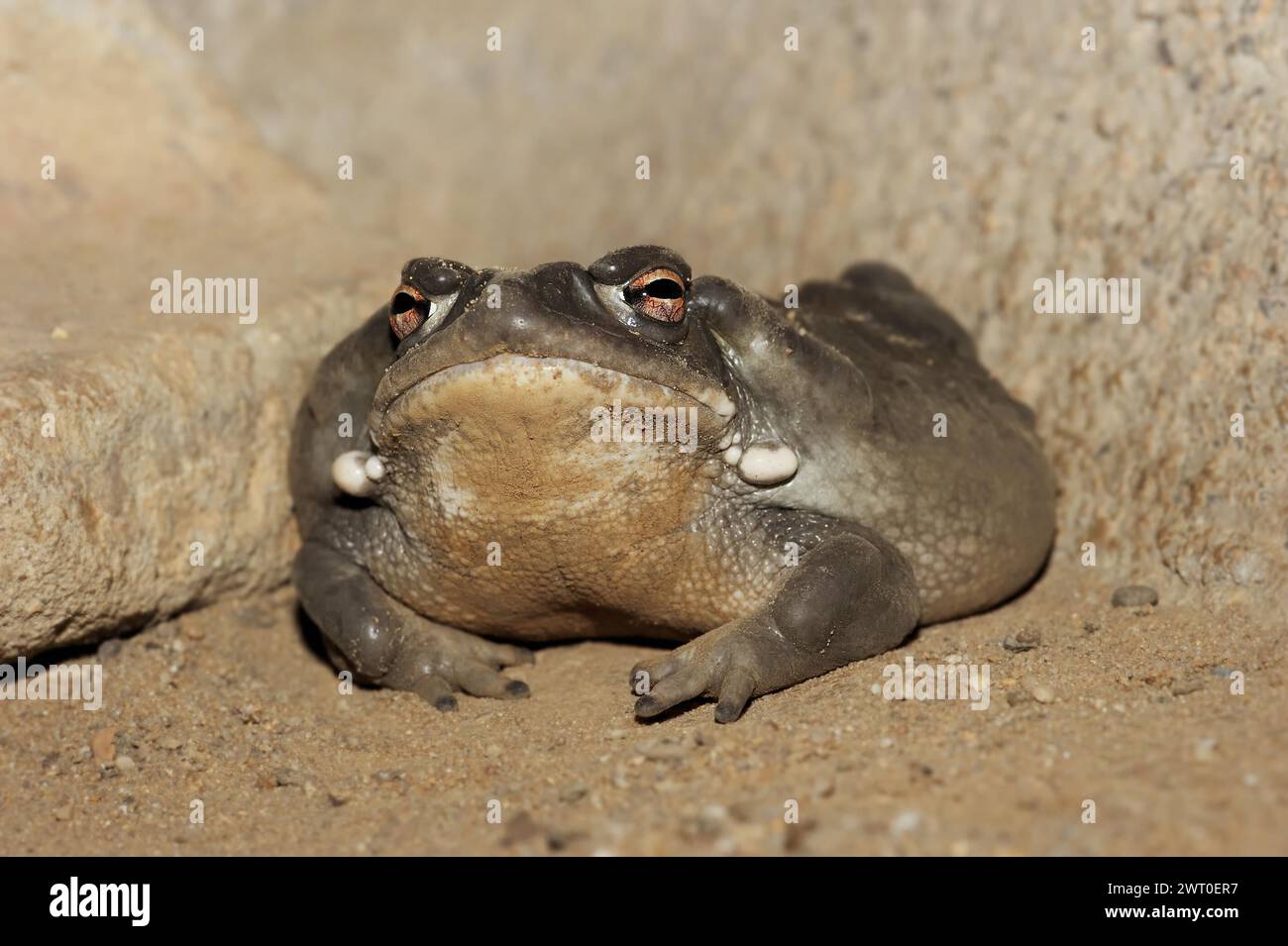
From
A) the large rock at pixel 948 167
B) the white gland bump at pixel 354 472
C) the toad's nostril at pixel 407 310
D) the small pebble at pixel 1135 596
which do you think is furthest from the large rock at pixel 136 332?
the small pebble at pixel 1135 596

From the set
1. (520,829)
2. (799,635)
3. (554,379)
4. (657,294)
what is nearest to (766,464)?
(799,635)

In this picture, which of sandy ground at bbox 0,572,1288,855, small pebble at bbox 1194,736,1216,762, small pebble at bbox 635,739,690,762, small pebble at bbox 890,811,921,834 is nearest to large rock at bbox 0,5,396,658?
sandy ground at bbox 0,572,1288,855

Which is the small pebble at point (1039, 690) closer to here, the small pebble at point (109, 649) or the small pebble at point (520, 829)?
the small pebble at point (520, 829)

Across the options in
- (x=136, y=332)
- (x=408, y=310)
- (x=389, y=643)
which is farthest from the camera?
(x=136, y=332)

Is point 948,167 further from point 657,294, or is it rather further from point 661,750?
point 661,750

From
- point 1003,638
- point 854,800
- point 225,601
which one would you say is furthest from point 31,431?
point 1003,638
